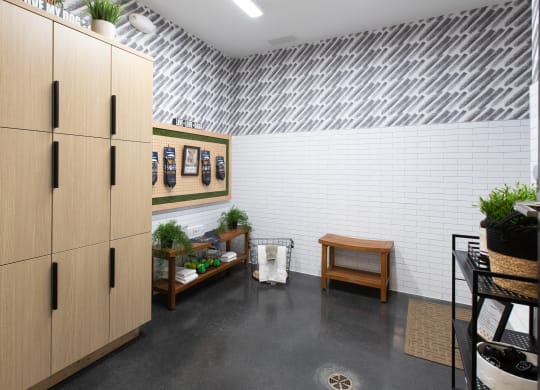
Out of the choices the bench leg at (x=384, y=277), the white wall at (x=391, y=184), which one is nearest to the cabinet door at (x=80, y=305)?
the white wall at (x=391, y=184)

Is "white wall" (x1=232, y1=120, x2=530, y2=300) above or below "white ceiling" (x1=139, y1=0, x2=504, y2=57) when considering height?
below

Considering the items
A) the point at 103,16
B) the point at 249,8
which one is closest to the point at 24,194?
the point at 103,16

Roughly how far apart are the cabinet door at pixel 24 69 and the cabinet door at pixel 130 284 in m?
1.06

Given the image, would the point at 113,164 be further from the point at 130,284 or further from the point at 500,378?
the point at 500,378

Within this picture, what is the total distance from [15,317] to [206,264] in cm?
212

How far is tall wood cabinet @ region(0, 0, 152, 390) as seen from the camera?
1.75m

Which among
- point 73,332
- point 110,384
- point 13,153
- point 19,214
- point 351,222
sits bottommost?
point 110,384

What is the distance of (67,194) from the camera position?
2035 mm

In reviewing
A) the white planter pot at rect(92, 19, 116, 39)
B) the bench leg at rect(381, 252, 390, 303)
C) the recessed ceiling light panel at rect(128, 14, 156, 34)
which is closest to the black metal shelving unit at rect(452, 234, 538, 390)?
the bench leg at rect(381, 252, 390, 303)

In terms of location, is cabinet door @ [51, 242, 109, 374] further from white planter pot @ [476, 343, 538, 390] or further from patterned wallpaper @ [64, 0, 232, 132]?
white planter pot @ [476, 343, 538, 390]

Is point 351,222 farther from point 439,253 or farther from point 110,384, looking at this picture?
point 110,384

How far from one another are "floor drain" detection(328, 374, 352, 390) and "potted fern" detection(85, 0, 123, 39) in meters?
3.13

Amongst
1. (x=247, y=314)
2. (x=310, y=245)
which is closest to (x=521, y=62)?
(x=310, y=245)

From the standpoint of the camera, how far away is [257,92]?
4.76m
